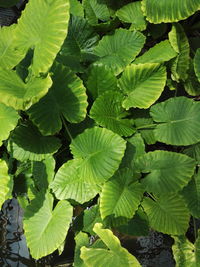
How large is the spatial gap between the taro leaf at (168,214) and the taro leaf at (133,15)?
2.55ft

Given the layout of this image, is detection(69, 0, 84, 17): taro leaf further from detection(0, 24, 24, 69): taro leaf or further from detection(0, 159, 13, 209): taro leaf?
detection(0, 159, 13, 209): taro leaf

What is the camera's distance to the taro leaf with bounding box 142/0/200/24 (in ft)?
4.75

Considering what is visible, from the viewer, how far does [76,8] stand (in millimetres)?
1725

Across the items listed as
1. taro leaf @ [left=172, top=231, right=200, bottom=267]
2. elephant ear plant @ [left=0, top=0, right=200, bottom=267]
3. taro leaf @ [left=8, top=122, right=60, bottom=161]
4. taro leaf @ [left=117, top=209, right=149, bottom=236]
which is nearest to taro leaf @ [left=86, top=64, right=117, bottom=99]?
elephant ear plant @ [left=0, top=0, right=200, bottom=267]

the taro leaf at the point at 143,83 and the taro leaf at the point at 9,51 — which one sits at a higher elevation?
the taro leaf at the point at 9,51

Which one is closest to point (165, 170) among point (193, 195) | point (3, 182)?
point (193, 195)

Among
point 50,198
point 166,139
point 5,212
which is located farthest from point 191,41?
point 5,212

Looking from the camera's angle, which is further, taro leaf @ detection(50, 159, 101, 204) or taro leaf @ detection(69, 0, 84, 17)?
taro leaf @ detection(69, 0, 84, 17)

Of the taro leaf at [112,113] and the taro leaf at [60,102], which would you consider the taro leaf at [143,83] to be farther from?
the taro leaf at [60,102]

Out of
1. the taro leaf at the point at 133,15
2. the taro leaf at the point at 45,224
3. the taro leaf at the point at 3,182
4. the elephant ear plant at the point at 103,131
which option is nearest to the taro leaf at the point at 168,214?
the elephant ear plant at the point at 103,131

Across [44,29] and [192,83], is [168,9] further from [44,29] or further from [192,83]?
[44,29]

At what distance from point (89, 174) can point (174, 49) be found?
0.64m

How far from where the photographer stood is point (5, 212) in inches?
75.8

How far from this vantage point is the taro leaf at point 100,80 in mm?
1522
